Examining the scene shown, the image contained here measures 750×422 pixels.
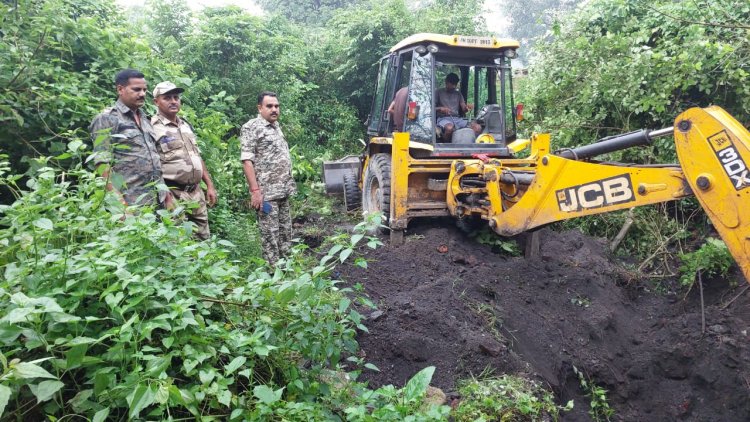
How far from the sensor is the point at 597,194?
379 cm

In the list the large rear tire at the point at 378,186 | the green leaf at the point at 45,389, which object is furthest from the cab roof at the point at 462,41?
the green leaf at the point at 45,389

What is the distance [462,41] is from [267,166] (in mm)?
2670

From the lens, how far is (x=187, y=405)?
187 cm

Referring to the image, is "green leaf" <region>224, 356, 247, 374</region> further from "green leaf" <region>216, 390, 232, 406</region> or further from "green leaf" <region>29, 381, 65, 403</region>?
"green leaf" <region>29, 381, 65, 403</region>

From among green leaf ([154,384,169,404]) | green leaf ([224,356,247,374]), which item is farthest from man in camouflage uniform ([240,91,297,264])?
green leaf ([154,384,169,404])

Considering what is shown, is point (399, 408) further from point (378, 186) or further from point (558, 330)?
point (378, 186)

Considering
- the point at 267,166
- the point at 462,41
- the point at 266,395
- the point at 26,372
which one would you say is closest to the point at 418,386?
the point at 266,395

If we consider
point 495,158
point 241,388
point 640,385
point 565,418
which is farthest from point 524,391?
point 495,158

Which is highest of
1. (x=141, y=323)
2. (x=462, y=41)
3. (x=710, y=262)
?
(x=462, y=41)

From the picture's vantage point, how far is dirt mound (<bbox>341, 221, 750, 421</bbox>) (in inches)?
142

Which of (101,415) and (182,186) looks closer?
(101,415)

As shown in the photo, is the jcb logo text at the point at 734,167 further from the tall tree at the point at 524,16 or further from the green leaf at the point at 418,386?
the tall tree at the point at 524,16

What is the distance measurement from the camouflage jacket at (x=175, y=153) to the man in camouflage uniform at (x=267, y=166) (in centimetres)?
84

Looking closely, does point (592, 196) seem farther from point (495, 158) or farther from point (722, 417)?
point (495, 158)
